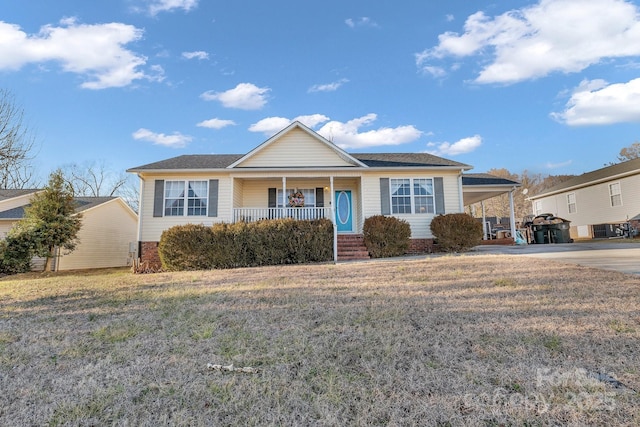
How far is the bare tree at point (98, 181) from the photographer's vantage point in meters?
33.3

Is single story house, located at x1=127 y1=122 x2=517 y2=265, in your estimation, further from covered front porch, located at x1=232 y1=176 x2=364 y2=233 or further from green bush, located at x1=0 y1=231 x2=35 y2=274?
green bush, located at x1=0 y1=231 x2=35 y2=274

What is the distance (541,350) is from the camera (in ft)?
10.0

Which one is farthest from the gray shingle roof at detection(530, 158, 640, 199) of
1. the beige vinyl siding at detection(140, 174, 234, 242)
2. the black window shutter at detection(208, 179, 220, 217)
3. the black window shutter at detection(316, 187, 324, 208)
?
the black window shutter at detection(208, 179, 220, 217)

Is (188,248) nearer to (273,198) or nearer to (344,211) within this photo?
(273,198)

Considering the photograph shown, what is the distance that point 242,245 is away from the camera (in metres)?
10.2

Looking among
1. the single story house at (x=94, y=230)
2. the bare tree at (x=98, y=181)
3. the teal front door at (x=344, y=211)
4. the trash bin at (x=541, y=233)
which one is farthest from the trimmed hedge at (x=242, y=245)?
the bare tree at (x=98, y=181)

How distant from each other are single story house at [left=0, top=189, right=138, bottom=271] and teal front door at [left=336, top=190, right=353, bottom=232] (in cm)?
1080

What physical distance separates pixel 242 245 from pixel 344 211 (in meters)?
5.17

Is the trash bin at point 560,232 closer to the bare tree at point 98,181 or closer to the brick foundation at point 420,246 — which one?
the brick foundation at point 420,246

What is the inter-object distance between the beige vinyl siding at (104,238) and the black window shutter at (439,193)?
15532mm

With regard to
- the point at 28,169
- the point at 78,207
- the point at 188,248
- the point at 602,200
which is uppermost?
the point at 28,169

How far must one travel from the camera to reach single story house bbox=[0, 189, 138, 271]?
14.5m

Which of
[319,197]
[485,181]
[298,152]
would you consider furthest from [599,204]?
[298,152]

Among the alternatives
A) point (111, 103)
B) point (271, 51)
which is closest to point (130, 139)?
point (111, 103)
